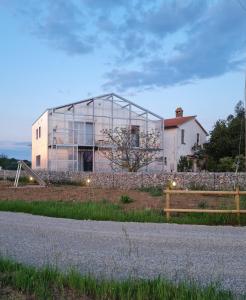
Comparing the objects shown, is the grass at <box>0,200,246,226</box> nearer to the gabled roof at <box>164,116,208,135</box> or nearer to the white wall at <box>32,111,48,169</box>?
the white wall at <box>32,111,48,169</box>

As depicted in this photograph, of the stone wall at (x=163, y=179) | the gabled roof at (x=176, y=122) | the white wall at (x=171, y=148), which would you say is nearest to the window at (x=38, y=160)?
the white wall at (x=171, y=148)

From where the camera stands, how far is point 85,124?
1635 inches

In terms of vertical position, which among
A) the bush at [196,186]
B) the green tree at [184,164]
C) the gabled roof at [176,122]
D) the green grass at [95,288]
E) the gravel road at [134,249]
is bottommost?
the gravel road at [134,249]

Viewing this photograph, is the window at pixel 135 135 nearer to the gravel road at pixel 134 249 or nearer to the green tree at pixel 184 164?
the green tree at pixel 184 164

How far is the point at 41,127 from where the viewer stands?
140ft

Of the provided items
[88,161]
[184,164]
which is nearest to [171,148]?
[184,164]

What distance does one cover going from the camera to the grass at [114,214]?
1370cm

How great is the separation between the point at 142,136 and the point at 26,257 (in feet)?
109

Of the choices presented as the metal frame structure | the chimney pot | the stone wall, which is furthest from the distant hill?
the stone wall

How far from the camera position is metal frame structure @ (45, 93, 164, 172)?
3972cm

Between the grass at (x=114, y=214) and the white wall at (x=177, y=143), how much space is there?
1181 inches

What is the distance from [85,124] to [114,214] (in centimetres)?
2771

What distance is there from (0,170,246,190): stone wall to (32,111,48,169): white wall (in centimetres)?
1018

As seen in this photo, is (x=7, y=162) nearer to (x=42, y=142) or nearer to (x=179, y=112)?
(x=42, y=142)
